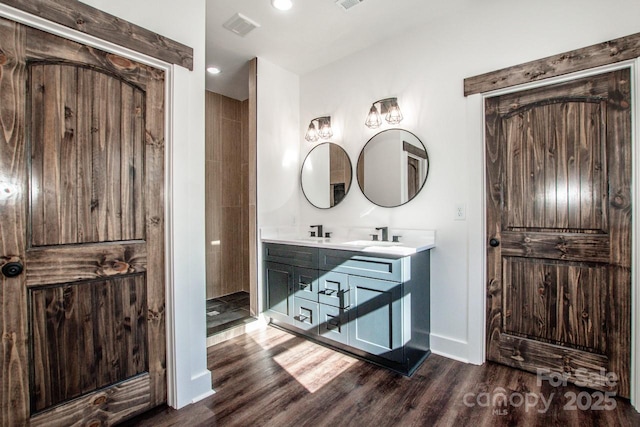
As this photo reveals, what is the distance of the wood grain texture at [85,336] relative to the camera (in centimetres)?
145

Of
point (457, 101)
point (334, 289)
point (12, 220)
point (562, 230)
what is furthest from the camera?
point (334, 289)

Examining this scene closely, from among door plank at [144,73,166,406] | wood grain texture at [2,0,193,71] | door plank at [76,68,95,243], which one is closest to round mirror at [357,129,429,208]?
wood grain texture at [2,0,193,71]

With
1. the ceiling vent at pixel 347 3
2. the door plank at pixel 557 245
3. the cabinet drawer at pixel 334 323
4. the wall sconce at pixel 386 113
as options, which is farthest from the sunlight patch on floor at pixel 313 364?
the ceiling vent at pixel 347 3

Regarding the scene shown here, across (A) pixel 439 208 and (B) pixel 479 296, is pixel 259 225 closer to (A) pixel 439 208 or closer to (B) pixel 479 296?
(A) pixel 439 208

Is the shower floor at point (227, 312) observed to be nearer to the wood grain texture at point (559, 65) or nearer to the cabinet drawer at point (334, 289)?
the cabinet drawer at point (334, 289)

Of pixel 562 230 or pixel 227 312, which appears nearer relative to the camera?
pixel 562 230

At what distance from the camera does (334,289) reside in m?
2.50

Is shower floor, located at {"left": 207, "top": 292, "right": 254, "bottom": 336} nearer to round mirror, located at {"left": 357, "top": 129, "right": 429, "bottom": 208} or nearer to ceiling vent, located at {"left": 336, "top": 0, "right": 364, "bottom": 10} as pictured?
round mirror, located at {"left": 357, "top": 129, "right": 429, "bottom": 208}

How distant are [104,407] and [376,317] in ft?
5.48

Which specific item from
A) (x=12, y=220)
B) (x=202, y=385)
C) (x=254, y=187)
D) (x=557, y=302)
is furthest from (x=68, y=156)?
(x=557, y=302)

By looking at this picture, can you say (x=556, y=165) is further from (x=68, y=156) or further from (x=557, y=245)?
(x=68, y=156)

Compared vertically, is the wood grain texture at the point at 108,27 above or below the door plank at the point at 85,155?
above

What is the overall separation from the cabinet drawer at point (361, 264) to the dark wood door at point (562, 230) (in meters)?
0.76

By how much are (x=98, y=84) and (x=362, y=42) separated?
7.05 ft
